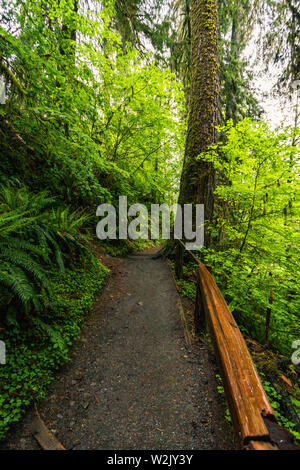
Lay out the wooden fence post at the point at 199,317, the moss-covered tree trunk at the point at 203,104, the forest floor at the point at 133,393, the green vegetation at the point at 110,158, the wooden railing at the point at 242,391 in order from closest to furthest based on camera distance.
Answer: the wooden railing at the point at 242,391 < the forest floor at the point at 133,393 < the green vegetation at the point at 110,158 < the wooden fence post at the point at 199,317 < the moss-covered tree trunk at the point at 203,104

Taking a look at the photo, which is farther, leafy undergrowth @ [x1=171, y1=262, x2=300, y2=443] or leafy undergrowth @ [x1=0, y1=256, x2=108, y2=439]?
leafy undergrowth @ [x1=171, y1=262, x2=300, y2=443]

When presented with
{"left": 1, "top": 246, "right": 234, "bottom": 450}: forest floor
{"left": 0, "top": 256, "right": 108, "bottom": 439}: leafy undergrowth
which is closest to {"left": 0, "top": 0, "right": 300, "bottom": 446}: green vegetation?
{"left": 0, "top": 256, "right": 108, "bottom": 439}: leafy undergrowth

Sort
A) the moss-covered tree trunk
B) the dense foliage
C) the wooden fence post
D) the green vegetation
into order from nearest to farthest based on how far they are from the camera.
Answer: the green vegetation < the dense foliage < the wooden fence post < the moss-covered tree trunk

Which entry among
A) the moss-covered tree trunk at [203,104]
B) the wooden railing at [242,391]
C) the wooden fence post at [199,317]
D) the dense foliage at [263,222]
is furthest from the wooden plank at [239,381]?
the moss-covered tree trunk at [203,104]

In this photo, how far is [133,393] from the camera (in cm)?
221

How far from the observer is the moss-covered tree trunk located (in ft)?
16.0

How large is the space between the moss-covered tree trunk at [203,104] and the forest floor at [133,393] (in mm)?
2643

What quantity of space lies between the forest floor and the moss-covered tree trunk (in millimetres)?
2643

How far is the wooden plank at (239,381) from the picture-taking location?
1125mm

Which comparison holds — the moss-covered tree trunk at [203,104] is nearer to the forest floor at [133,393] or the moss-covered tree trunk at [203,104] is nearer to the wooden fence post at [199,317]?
the wooden fence post at [199,317]

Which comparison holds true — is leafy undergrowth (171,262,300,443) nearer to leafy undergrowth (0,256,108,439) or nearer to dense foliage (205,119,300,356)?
dense foliage (205,119,300,356)

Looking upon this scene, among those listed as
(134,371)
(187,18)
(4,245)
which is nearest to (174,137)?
(187,18)

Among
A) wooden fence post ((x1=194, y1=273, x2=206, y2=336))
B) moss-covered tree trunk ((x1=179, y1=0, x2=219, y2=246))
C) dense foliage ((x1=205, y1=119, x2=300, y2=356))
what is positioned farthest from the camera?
moss-covered tree trunk ((x1=179, y1=0, x2=219, y2=246))
